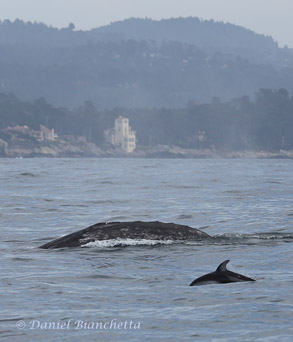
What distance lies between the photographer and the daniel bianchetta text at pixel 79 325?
35.1 feet

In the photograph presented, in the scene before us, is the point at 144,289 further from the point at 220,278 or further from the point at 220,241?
the point at 220,241

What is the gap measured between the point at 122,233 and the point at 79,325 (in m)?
7.34

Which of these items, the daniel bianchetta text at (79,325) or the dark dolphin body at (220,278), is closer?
the daniel bianchetta text at (79,325)

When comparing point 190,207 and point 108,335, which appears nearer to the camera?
point 108,335

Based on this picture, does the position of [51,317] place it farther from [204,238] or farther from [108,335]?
[204,238]

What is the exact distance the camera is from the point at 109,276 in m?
14.2

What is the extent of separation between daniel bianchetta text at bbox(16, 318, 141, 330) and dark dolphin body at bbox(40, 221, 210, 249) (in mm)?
6824

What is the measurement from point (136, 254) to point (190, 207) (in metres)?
16.2

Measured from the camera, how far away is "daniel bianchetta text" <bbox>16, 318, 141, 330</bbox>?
10703mm

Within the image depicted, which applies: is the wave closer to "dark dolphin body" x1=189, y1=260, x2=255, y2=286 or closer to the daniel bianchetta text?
"dark dolphin body" x1=189, y1=260, x2=255, y2=286

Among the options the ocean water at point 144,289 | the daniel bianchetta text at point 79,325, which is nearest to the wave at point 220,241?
the ocean water at point 144,289

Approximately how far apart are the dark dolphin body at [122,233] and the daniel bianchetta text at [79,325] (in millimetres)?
6824

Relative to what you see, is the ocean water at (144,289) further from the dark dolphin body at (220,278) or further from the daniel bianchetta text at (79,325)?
the dark dolphin body at (220,278)

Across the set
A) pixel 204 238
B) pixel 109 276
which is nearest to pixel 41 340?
pixel 109 276
